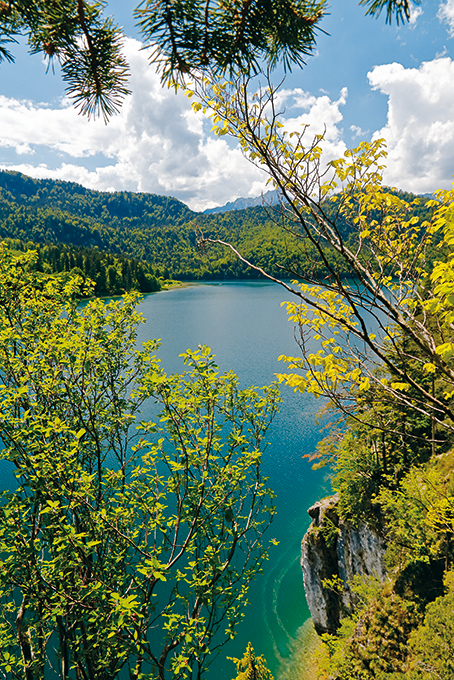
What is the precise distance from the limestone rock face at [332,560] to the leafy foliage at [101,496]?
18.8ft

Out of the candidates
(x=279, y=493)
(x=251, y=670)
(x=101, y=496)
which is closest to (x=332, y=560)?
(x=251, y=670)

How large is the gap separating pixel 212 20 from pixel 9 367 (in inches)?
235

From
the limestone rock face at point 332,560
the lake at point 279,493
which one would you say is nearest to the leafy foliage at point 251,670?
the lake at point 279,493

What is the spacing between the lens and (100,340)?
6.04m

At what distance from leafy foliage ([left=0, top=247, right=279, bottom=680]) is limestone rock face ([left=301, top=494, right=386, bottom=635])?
5731 millimetres

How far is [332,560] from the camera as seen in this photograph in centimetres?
1071

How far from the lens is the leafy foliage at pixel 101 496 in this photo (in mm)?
4234

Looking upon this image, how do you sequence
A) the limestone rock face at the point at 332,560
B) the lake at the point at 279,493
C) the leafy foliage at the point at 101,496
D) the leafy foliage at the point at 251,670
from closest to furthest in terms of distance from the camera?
the leafy foliage at the point at 101,496 → the leafy foliage at the point at 251,670 → the limestone rock face at the point at 332,560 → the lake at the point at 279,493

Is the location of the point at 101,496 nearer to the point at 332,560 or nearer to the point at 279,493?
the point at 332,560

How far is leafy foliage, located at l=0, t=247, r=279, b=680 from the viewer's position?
13.9 feet

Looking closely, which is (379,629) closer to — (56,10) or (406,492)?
(406,492)

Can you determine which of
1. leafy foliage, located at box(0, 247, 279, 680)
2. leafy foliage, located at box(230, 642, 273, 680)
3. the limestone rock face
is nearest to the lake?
the limestone rock face

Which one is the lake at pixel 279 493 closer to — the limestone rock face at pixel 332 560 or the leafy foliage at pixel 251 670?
the limestone rock face at pixel 332 560

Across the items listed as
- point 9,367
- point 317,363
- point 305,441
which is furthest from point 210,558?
point 305,441
